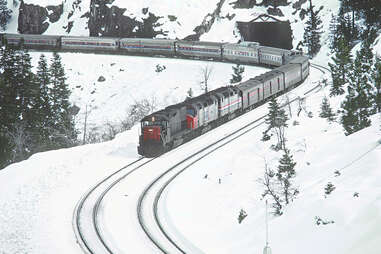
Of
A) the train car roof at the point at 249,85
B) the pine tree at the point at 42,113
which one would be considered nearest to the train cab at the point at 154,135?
the train car roof at the point at 249,85

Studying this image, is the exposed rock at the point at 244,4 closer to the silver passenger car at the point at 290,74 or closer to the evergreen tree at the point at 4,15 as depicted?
the silver passenger car at the point at 290,74

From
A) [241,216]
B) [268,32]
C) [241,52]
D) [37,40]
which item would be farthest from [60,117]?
[268,32]

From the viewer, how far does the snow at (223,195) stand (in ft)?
48.1

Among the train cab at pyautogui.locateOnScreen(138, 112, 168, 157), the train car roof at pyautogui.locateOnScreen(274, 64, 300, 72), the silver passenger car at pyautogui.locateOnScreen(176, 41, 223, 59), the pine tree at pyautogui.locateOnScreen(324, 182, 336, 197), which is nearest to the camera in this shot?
the pine tree at pyautogui.locateOnScreen(324, 182, 336, 197)

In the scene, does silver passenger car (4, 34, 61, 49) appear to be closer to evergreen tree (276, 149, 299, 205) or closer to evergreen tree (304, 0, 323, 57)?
evergreen tree (304, 0, 323, 57)

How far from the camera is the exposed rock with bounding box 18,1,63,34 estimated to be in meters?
104

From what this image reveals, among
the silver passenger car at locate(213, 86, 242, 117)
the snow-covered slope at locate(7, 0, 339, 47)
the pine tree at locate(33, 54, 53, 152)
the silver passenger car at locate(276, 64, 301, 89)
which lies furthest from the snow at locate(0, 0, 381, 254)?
the snow-covered slope at locate(7, 0, 339, 47)

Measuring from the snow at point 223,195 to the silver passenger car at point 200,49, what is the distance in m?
33.5

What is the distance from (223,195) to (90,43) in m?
68.2

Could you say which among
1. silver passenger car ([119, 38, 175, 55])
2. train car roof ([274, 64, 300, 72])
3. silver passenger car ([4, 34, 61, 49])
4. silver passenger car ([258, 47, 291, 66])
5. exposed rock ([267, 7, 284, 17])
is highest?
exposed rock ([267, 7, 284, 17])

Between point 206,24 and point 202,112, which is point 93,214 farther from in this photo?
point 206,24

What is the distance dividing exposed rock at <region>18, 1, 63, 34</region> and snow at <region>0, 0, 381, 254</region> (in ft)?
249

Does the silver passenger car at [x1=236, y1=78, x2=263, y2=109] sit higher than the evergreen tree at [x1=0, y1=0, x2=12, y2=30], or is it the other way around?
the evergreen tree at [x1=0, y1=0, x2=12, y2=30]

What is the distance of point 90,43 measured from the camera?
279 ft
